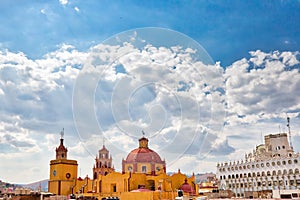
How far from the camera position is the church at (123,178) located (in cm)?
6391

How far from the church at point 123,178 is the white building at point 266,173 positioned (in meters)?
15.2

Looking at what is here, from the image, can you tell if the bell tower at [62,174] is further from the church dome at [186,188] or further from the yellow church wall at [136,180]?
the church dome at [186,188]

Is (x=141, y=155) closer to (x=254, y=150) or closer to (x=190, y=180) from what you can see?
(x=190, y=180)

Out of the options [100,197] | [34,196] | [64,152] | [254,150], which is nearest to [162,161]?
[100,197]

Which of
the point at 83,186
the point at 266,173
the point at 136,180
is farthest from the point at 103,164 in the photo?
the point at 266,173

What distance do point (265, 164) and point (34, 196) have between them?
50.3 m

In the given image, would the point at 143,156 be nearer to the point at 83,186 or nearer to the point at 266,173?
the point at 83,186

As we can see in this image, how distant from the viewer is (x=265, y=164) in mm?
76500

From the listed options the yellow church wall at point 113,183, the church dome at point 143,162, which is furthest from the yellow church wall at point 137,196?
the church dome at point 143,162

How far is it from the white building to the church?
15.2m

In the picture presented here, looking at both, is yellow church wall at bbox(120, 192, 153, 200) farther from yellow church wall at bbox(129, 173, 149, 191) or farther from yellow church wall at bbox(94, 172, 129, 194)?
yellow church wall at bbox(129, 173, 149, 191)

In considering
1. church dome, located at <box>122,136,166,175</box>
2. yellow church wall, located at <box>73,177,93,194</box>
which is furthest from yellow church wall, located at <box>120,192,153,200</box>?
yellow church wall, located at <box>73,177,93,194</box>

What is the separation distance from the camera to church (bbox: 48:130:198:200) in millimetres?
63906

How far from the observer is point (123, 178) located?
6438 cm
